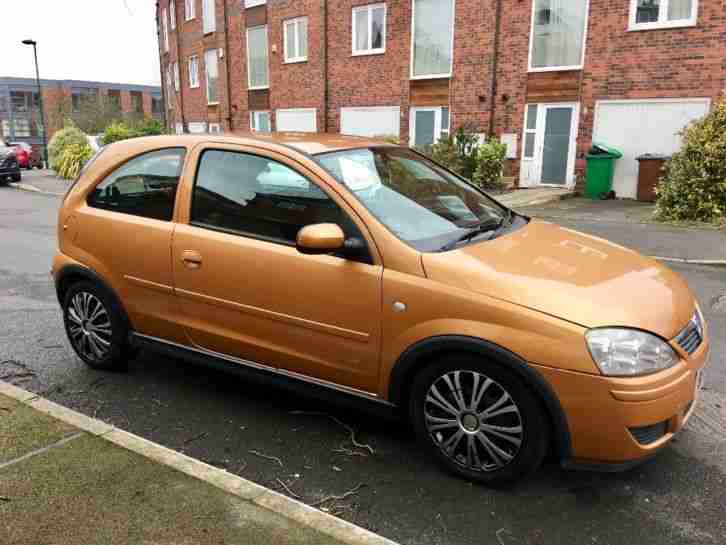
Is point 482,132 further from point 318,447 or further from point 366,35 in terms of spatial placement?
point 318,447

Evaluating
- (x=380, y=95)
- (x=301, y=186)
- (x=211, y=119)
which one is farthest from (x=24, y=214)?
(x=211, y=119)

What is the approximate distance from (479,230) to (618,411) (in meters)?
1.30

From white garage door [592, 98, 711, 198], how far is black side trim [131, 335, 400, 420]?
1350 cm

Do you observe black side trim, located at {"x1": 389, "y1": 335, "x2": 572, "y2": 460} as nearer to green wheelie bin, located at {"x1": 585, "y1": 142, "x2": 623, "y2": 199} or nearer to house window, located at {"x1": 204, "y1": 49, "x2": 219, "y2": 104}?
green wheelie bin, located at {"x1": 585, "y1": 142, "x2": 623, "y2": 199}

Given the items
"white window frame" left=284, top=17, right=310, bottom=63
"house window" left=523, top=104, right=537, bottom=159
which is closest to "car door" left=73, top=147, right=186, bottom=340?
"house window" left=523, top=104, right=537, bottom=159

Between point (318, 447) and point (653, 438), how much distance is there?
67.2 inches

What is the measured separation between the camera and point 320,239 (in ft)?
10.2

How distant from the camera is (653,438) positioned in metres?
2.83

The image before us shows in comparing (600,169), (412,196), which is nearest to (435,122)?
(600,169)

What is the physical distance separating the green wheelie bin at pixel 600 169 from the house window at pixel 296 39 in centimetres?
1202

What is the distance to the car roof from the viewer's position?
12.1 feet

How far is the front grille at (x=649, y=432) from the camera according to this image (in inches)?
108

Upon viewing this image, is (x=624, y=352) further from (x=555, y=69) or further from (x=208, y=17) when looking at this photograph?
(x=208, y=17)

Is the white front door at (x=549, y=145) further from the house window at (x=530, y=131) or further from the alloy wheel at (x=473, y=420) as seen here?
the alloy wheel at (x=473, y=420)
